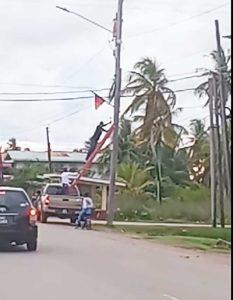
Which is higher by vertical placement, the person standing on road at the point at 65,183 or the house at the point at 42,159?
the house at the point at 42,159

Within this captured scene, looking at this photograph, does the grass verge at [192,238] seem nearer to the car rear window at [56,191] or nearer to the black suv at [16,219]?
the car rear window at [56,191]

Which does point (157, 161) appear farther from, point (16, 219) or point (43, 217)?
point (16, 219)

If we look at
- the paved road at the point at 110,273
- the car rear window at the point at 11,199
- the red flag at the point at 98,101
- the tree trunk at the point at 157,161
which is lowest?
the paved road at the point at 110,273

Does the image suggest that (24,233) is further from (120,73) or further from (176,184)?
(176,184)

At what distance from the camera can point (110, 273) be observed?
56.4 ft

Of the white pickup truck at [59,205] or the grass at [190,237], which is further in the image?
the white pickup truck at [59,205]

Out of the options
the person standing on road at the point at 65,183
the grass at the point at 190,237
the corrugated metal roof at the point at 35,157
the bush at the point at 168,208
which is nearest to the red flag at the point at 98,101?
the person standing on road at the point at 65,183

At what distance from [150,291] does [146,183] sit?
43.8 m

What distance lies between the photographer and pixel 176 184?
64.6 m

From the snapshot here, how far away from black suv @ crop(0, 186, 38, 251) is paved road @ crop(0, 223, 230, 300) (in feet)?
1.44

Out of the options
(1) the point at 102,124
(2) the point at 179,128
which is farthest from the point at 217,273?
(2) the point at 179,128

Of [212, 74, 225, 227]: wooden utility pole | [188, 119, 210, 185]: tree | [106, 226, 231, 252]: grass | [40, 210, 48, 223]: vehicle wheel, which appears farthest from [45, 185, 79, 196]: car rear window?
[188, 119, 210, 185]: tree

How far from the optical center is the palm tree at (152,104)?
186 feet

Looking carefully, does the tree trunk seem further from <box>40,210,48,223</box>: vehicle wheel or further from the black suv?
the black suv
